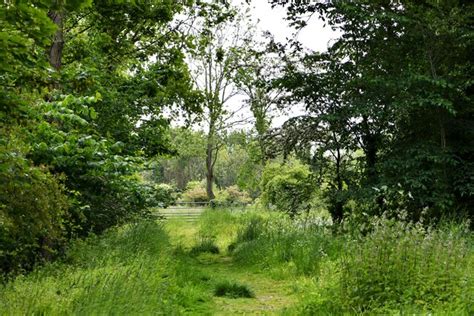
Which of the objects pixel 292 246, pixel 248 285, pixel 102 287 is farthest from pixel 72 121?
pixel 292 246

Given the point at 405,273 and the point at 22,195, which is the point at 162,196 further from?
the point at 405,273

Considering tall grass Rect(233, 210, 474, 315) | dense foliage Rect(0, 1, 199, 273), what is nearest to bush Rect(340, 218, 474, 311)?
tall grass Rect(233, 210, 474, 315)

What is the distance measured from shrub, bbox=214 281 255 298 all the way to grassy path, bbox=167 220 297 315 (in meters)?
0.13

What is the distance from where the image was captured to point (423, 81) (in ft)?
30.7

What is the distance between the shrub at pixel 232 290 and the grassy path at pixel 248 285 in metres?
0.13

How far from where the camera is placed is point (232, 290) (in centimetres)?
757

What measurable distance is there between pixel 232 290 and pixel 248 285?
1.90 ft

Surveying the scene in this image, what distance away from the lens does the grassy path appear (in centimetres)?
664

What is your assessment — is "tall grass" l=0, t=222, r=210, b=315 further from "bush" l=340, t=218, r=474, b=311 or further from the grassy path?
"bush" l=340, t=218, r=474, b=311

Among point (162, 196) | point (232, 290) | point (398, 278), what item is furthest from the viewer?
point (162, 196)

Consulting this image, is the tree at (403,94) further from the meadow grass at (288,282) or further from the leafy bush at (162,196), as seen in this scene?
the leafy bush at (162,196)

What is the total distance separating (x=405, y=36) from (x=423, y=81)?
160 cm

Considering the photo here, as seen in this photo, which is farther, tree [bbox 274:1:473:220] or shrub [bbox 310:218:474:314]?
tree [bbox 274:1:473:220]

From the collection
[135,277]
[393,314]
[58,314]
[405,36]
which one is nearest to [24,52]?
[58,314]
